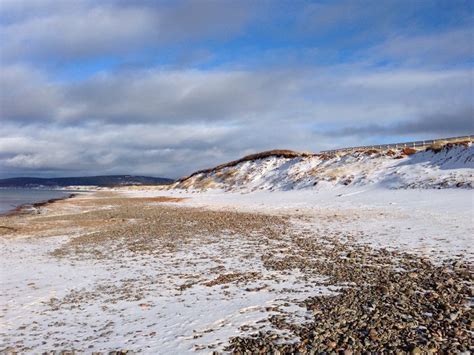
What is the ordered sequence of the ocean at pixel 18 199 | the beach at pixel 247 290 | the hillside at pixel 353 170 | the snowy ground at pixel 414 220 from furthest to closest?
the ocean at pixel 18 199 → the hillside at pixel 353 170 → the snowy ground at pixel 414 220 → the beach at pixel 247 290

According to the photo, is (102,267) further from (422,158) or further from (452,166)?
(422,158)

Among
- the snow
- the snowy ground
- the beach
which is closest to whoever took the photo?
the beach

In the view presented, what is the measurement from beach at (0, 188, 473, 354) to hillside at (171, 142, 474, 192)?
16169 mm

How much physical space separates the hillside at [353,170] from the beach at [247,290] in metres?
16.2

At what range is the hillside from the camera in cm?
3272

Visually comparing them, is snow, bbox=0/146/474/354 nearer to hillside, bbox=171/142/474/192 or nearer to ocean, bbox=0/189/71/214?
hillside, bbox=171/142/474/192

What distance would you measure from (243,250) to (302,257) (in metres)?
2.57

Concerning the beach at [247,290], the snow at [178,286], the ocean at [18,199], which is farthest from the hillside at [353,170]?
the ocean at [18,199]

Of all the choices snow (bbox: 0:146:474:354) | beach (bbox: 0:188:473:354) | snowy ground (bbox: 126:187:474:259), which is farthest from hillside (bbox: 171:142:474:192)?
beach (bbox: 0:188:473:354)

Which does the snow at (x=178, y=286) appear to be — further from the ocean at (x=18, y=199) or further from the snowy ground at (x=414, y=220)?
the ocean at (x=18, y=199)

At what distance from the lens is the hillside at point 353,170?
107 feet

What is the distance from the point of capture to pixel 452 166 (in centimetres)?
3338

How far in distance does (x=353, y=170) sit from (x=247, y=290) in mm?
37268

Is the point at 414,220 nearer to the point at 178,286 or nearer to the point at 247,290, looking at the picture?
the point at 247,290
